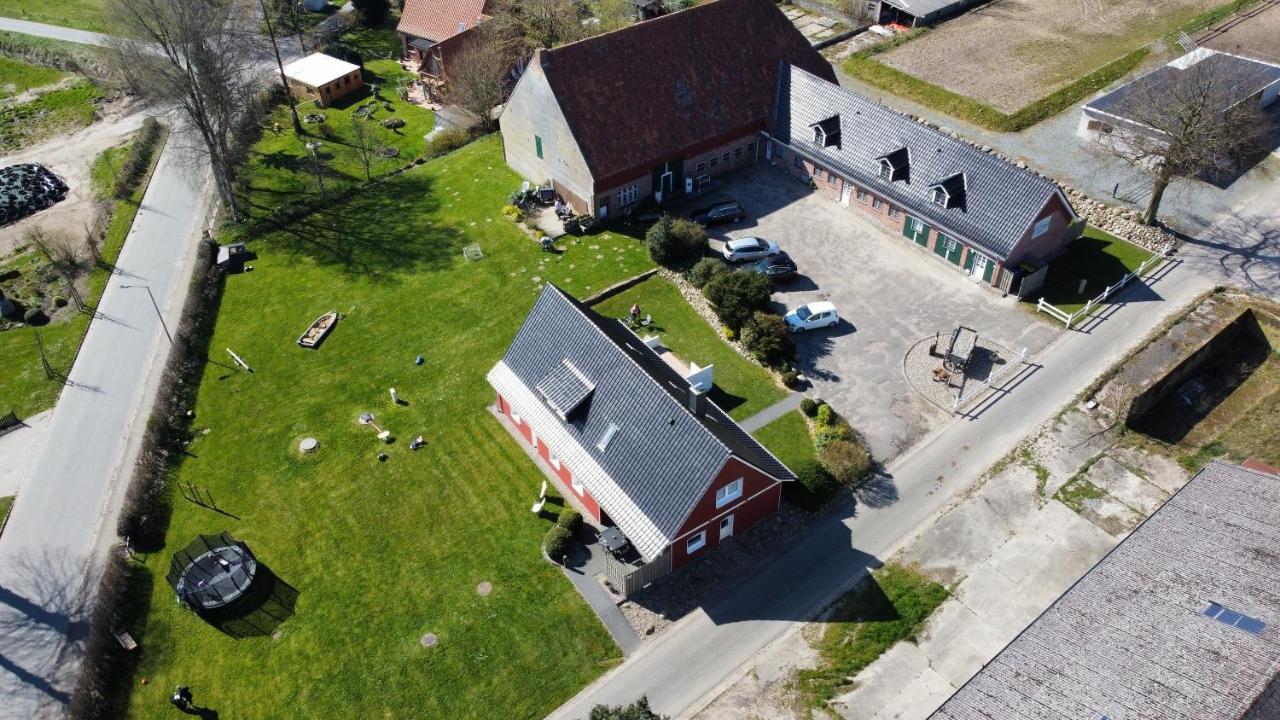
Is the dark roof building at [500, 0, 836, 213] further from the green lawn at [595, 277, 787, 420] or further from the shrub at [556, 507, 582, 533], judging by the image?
the shrub at [556, 507, 582, 533]

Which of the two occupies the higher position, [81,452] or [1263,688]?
[1263,688]

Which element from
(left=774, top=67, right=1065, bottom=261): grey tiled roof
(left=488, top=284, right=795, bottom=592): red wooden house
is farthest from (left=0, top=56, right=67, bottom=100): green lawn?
(left=774, top=67, right=1065, bottom=261): grey tiled roof

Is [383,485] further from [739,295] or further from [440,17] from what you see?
[440,17]

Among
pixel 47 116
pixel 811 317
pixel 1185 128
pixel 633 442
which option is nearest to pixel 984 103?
pixel 1185 128

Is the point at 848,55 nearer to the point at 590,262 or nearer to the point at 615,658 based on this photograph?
the point at 590,262

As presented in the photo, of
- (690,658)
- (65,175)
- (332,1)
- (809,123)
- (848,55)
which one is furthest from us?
(332,1)

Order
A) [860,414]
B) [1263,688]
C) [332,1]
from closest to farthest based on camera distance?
[1263,688] → [860,414] → [332,1]

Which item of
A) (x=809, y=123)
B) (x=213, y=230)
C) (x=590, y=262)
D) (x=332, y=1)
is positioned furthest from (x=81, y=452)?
(x=332, y=1)
